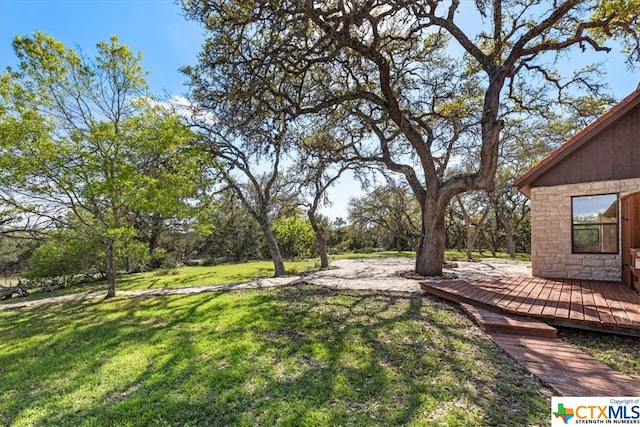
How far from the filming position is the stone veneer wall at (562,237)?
746 centimetres

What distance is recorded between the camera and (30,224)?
7969 millimetres

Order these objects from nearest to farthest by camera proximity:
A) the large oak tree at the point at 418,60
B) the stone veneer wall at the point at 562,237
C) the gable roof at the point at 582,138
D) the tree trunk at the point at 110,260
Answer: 1. the large oak tree at the point at 418,60
2. the gable roof at the point at 582,138
3. the stone veneer wall at the point at 562,237
4. the tree trunk at the point at 110,260

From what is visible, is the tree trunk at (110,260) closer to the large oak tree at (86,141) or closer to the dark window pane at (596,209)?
the large oak tree at (86,141)

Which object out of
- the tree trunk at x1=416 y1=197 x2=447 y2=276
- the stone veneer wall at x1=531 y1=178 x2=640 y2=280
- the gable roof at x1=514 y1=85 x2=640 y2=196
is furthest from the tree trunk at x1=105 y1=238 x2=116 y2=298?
the stone veneer wall at x1=531 y1=178 x2=640 y2=280

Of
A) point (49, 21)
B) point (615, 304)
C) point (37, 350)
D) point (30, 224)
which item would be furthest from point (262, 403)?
point (49, 21)

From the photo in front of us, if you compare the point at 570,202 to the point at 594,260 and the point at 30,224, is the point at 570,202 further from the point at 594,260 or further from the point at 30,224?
the point at 30,224

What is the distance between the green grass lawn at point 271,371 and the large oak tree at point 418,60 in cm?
490

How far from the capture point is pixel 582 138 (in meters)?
7.63

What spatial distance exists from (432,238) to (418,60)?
562 centimetres

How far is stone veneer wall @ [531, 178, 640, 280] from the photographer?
7.46 metres

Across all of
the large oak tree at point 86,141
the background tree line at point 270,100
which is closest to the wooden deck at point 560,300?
the background tree line at point 270,100

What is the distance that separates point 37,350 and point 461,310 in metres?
7.00

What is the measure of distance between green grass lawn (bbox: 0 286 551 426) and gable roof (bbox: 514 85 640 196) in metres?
4.91

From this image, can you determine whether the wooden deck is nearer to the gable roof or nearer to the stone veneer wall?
the stone veneer wall
